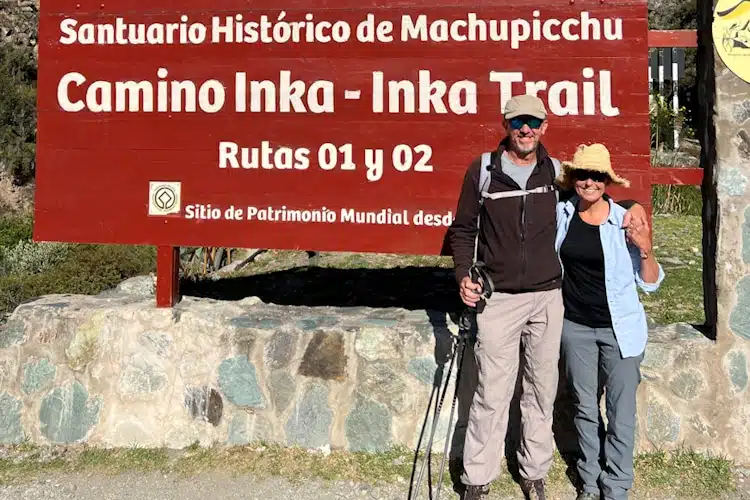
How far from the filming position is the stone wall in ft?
11.1

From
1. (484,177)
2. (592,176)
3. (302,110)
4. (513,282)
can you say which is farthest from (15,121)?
(592,176)

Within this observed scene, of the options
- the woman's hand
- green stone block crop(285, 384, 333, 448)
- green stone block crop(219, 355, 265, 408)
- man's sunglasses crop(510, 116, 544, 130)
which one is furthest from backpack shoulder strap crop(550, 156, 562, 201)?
green stone block crop(219, 355, 265, 408)

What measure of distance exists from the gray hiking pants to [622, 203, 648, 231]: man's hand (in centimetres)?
50

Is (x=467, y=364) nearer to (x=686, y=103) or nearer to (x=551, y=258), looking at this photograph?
(x=551, y=258)

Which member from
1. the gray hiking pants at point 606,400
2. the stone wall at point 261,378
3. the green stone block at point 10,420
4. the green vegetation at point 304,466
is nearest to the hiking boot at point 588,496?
the gray hiking pants at point 606,400

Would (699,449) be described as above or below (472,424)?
below

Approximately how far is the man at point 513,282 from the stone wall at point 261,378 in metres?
0.59

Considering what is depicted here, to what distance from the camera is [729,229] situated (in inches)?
134

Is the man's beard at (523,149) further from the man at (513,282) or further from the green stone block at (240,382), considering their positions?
the green stone block at (240,382)

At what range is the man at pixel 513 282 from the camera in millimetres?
2818

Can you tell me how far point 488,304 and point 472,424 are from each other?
62cm

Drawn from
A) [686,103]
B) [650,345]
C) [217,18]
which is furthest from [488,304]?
[686,103]

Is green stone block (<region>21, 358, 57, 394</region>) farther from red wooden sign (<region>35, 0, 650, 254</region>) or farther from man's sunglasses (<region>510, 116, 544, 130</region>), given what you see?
man's sunglasses (<region>510, 116, 544, 130</region>)

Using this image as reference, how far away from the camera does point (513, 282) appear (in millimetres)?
2820
